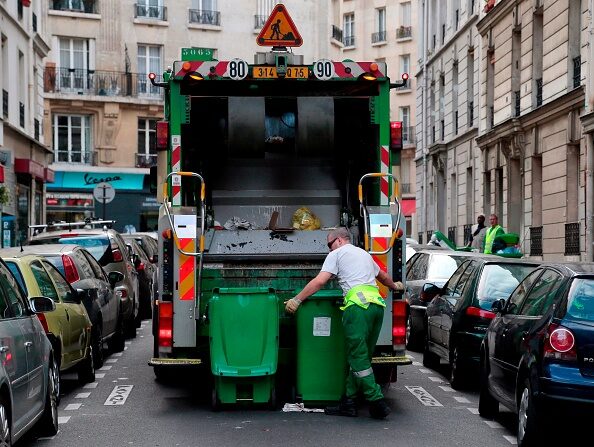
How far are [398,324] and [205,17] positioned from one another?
3958 centimetres

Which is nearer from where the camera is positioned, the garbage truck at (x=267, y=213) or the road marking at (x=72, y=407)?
the garbage truck at (x=267, y=213)

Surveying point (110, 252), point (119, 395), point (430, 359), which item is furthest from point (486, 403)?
point (110, 252)

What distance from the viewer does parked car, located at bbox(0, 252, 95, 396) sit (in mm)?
11109

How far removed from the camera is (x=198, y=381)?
12680 mm

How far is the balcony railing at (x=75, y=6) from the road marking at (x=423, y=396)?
3658cm

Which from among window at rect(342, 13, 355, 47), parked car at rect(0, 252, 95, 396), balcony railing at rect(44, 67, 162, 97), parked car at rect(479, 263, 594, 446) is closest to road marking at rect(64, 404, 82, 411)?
parked car at rect(0, 252, 95, 396)

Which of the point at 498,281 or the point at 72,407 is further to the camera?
the point at 498,281

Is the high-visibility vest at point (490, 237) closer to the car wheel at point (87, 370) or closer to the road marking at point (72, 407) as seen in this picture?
the car wheel at point (87, 370)

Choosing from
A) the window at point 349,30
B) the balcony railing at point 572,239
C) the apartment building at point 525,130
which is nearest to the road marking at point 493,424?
the apartment building at point 525,130

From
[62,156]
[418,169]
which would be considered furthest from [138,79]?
[418,169]

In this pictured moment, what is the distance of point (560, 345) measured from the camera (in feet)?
26.5

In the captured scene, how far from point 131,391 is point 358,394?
263cm

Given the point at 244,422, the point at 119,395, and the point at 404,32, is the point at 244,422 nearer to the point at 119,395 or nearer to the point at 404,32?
the point at 119,395

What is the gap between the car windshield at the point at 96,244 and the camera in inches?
717
